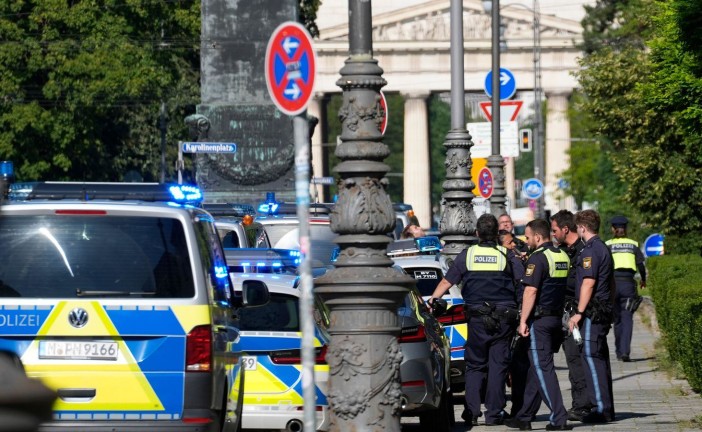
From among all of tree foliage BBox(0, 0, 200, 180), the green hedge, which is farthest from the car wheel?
tree foliage BBox(0, 0, 200, 180)

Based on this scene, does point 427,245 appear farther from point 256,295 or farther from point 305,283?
point 305,283

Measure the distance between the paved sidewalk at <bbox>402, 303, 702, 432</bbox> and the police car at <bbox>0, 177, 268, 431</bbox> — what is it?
5.72 meters

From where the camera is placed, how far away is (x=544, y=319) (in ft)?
46.2

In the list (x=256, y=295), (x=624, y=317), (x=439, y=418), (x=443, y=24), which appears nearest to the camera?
(x=256, y=295)

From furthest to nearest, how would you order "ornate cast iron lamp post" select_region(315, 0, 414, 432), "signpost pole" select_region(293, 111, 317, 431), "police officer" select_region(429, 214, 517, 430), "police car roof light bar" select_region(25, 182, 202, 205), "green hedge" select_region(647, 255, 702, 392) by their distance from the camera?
1. "police car roof light bar" select_region(25, 182, 202, 205)
2. "green hedge" select_region(647, 255, 702, 392)
3. "police officer" select_region(429, 214, 517, 430)
4. "ornate cast iron lamp post" select_region(315, 0, 414, 432)
5. "signpost pole" select_region(293, 111, 317, 431)

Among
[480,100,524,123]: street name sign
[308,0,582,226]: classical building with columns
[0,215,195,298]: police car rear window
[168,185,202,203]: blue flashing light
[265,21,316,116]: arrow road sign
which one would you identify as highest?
[308,0,582,226]: classical building with columns

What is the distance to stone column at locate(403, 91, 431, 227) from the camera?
100188mm

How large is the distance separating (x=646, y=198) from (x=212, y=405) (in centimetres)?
2804

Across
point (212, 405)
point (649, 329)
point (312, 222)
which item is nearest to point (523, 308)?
point (212, 405)

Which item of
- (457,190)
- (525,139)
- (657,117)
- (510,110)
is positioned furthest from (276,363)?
(525,139)

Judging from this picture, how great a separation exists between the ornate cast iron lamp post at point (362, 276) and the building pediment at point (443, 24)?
82477mm

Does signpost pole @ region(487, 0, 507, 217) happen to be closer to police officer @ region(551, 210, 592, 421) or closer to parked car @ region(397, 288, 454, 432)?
police officer @ region(551, 210, 592, 421)

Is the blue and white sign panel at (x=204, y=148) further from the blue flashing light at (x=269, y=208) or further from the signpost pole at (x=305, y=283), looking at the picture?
the signpost pole at (x=305, y=283)

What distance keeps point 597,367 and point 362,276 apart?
485cm
